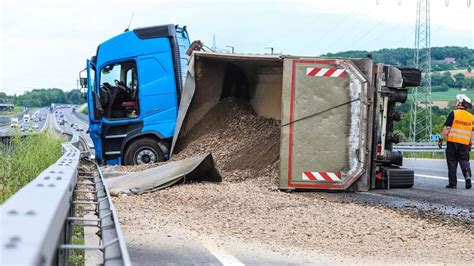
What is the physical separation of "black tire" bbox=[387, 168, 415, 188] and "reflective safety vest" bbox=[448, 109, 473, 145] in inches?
51.5

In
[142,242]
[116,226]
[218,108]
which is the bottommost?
[142,242]

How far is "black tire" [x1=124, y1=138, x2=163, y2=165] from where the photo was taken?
1460cm

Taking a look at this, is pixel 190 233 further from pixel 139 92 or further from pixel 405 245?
pixel 139 92

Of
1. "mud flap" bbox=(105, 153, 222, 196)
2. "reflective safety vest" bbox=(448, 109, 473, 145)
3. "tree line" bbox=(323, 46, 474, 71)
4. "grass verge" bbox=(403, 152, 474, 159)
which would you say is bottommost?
"grass verge" bbox=(403, 152, 474, 159)

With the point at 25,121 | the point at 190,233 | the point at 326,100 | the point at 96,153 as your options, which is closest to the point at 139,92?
the point at 96,153

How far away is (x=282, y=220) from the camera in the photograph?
7.49 meters

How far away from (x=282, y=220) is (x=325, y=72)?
3.60 metres

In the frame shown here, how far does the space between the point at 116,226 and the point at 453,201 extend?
24.8 feet

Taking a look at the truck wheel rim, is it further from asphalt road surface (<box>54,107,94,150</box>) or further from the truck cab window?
asphalt road surface (<box>54,107,94,150</box>)

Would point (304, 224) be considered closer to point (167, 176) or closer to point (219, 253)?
point (219, 253)

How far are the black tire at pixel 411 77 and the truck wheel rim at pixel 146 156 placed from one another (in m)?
5.99

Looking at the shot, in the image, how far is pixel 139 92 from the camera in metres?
14.8

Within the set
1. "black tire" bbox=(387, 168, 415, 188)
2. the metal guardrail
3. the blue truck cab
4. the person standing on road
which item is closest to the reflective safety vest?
the person standing on road

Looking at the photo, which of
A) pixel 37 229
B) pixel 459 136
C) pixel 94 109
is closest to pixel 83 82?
pixel 94 109
